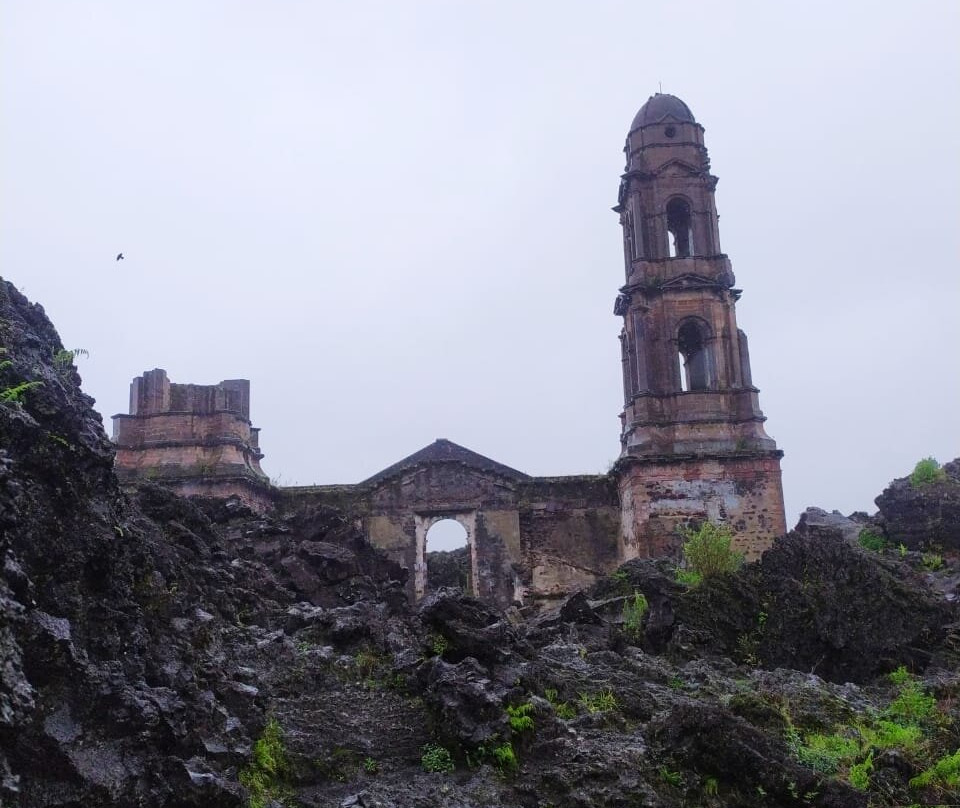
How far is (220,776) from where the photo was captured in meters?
6.27

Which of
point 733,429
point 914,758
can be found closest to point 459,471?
point 733,429

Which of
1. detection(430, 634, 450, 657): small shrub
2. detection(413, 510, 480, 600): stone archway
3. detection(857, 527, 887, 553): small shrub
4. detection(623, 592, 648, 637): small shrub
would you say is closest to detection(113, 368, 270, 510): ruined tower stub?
detection(413, 510, 480, 600): stone archway

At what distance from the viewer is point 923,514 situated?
2030 centimetres

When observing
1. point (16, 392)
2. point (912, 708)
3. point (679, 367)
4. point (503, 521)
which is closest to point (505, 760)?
point (16, 392)

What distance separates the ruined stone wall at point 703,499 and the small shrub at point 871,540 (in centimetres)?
172

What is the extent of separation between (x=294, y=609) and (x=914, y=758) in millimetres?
6977

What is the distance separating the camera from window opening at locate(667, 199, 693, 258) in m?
24.7

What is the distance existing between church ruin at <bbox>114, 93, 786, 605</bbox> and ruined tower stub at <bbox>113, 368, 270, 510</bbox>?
0.03 m

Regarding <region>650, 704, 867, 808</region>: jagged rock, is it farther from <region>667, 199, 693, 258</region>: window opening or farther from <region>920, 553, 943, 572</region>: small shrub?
<region>667, 199, 693, 258</region>: window opening

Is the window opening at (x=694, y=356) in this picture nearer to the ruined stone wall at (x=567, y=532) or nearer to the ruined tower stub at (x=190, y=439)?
the ruined stone wall at (x=567, y=532)

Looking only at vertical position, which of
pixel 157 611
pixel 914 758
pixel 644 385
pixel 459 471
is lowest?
pixel 914 758

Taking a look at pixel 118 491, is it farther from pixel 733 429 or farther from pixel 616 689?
pixel 733 429

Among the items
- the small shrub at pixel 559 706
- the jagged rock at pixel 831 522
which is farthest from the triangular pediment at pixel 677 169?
the small shrub at pixel 559 706

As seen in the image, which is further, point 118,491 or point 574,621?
point 574,621
